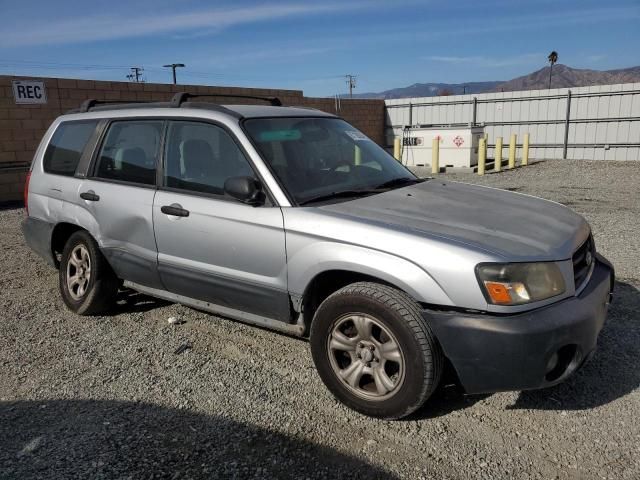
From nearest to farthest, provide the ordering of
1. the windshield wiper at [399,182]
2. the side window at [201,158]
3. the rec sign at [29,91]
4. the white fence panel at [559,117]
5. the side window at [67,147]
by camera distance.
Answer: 1. the side window at [201,158]
2. the windshield wiper at [399,182]
3. the side window at [67,147]
4. the rec sign at [29,91]
5. the white fence panel at [559,117]

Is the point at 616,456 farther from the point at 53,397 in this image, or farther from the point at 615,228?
the point at 615,228

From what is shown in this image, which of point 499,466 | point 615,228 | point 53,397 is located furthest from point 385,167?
point 615,228

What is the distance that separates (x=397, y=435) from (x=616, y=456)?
1.08 meters

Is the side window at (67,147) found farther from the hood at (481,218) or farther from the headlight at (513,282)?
the headlight at (513,282)

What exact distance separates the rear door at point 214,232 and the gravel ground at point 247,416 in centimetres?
52

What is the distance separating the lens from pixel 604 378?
3422mm

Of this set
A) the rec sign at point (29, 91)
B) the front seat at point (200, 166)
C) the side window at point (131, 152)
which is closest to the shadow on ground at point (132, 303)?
the side window at point (131, 152)

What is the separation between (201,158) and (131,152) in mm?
806

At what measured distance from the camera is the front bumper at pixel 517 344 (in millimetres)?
2594

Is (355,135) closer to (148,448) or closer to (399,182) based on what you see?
(399,182)

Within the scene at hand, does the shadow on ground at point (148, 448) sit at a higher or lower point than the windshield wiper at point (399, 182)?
lower

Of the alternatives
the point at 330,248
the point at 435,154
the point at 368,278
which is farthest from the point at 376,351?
the point at 435,154

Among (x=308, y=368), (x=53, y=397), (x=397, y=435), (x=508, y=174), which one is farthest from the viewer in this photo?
(x=508, y=174)

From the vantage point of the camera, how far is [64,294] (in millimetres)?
4789
